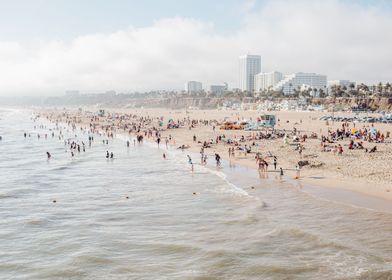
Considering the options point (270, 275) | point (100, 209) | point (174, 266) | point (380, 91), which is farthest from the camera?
point (380, 91)

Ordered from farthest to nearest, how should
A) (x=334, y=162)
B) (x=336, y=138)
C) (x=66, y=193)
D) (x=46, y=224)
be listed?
(x=336, y=138) → (x=334, y=162) → (x=66, y=193) → (x=46, y=224)

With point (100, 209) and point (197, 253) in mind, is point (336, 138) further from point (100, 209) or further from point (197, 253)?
point (197, 253)

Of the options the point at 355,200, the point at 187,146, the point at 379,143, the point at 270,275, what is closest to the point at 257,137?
the point at 187,146

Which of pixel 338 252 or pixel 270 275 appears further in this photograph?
pixel 338 252

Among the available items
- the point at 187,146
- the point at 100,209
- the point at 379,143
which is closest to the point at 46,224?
the point at 100,209

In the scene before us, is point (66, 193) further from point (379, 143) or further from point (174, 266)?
point (379, 143)

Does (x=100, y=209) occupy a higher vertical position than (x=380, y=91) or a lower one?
lower
